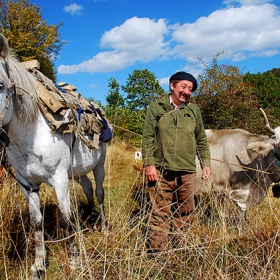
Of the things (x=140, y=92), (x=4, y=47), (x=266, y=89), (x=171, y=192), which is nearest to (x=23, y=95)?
(x=4, y=47)

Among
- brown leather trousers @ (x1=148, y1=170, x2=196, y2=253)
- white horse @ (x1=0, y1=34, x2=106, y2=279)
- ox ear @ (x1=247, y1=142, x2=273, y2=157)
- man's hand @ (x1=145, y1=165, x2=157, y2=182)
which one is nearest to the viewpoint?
white horse @ (x1=0, y1=34, x2=106, y2=279)

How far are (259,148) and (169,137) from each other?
4.83 ft

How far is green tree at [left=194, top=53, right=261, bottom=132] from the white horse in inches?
202

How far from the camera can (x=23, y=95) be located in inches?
116

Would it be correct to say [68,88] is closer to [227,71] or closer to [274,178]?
[274,178]

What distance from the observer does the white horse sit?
9.18 ft

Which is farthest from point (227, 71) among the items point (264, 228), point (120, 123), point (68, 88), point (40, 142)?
point (40, 142)

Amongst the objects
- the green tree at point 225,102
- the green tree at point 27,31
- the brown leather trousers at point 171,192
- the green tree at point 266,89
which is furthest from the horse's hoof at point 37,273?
the green tree at point 27,31

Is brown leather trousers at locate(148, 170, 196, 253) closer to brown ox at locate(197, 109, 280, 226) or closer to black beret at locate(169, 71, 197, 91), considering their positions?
brown ox at locate(197, 109, 280, 226)

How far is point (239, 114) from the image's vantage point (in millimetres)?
8023

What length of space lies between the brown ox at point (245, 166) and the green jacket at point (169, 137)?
85 cm

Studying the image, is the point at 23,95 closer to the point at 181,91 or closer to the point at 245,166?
the point at 181,91

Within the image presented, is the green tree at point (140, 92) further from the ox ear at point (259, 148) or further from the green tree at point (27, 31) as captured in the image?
the green tree at point (27, 31)

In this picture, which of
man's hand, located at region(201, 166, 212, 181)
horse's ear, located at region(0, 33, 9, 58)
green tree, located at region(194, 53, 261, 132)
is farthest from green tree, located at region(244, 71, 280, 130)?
horse's ear, located at region(0, 33, 9, 58)
